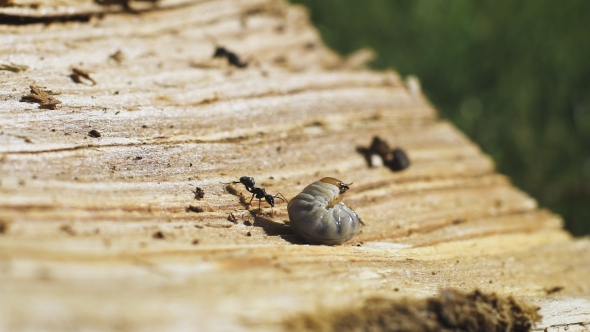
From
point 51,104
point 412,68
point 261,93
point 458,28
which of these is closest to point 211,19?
point 261,93

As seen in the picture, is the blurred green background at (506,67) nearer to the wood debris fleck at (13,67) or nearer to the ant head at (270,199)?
the ant head at (270,199)

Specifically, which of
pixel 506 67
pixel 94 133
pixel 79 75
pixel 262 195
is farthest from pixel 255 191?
pixel 506 67

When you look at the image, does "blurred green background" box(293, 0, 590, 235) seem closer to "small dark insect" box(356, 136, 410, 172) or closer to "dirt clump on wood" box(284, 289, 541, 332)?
"small dark insect" box(356, 136, 410, 172)

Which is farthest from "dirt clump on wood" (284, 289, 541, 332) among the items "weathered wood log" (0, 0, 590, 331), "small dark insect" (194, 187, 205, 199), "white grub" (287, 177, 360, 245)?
"small dark insect" (194, 187, 205, 199)

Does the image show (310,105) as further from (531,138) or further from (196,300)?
(531,138)

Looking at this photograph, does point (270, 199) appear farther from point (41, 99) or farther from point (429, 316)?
point (41, 99)

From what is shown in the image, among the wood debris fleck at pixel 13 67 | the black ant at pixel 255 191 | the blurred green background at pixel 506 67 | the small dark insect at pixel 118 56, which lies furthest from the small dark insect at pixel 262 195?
the blurred green background at pixel 506 67
